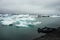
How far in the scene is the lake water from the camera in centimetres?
248

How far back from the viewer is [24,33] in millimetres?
2568

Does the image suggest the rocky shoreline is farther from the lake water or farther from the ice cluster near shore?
the ice cluster near shore

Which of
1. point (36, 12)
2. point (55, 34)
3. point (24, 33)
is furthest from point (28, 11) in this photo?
point (55, 34)

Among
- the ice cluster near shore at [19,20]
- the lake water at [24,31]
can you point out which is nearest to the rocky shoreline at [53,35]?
the lake water at [24,31]

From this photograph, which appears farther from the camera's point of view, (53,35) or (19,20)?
(53,35)

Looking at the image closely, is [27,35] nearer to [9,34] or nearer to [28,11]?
[9,34]

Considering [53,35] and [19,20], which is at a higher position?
[19,20]

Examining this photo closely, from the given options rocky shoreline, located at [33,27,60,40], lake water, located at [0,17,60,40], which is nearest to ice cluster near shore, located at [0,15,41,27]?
lake water, located at [0,17,60,40]

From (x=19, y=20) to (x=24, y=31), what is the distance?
A: 1.09 feet

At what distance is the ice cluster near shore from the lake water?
0.36ft

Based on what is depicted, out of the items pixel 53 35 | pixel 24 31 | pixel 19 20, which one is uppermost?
pixel 19 20

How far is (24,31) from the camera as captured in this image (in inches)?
99.9

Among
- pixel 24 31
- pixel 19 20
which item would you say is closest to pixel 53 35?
pixel 24 31

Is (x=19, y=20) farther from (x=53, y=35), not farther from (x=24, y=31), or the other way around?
(x=53, y=35)
